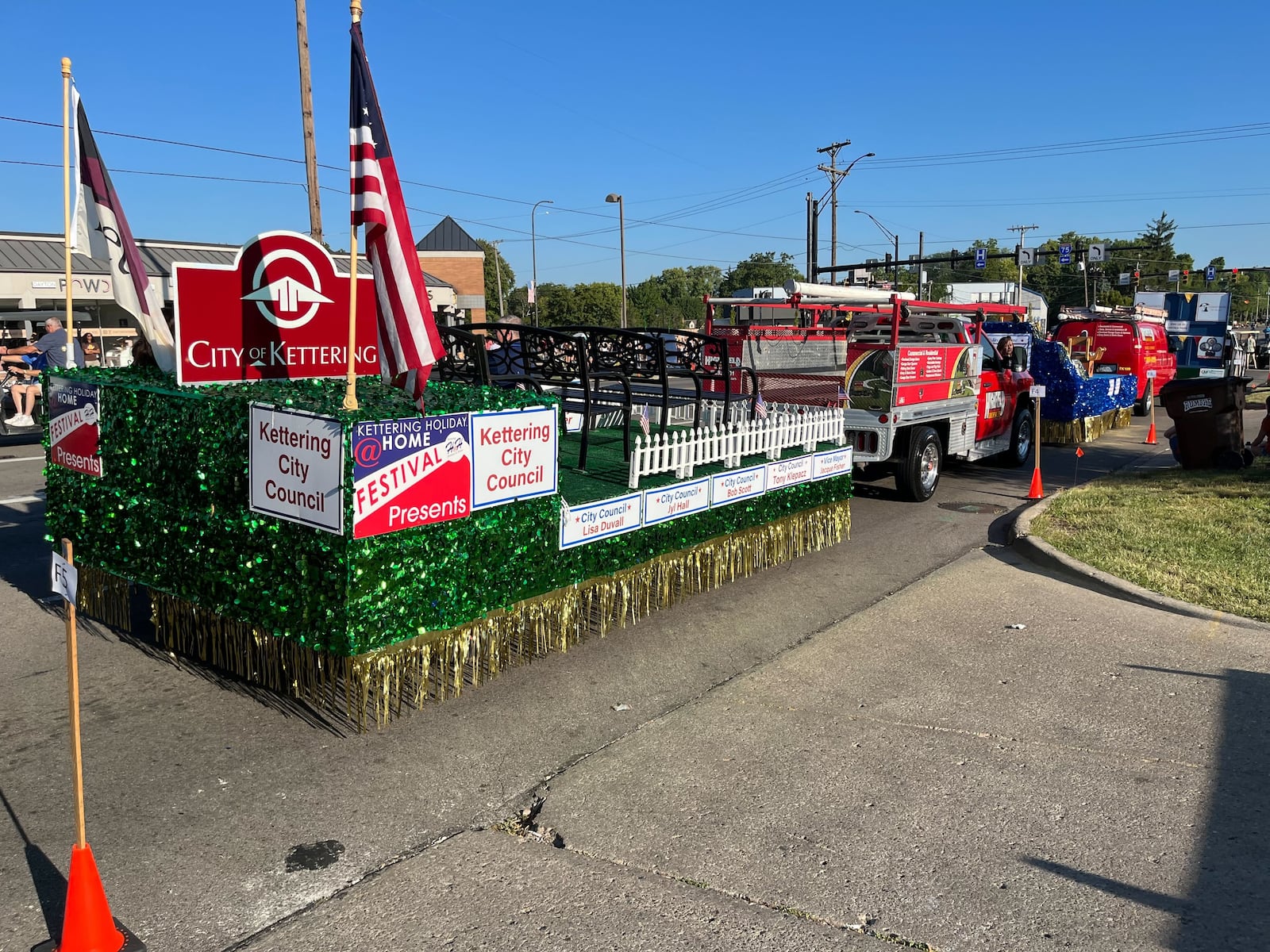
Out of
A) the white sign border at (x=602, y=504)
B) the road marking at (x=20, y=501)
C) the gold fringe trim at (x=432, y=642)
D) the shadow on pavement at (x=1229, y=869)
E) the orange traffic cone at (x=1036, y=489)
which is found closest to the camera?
the shadow on pavement at (x=1229, y=869)

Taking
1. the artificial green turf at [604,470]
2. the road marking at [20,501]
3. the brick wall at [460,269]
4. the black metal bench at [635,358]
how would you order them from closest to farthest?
the artificial green turf at [604,470], the black metal bench at [635,358], the road marking at [20,501], the brick wall at [460,269]

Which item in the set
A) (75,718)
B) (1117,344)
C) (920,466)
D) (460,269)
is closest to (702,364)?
(920,466)

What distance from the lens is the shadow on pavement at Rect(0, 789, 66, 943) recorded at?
3.31 metres

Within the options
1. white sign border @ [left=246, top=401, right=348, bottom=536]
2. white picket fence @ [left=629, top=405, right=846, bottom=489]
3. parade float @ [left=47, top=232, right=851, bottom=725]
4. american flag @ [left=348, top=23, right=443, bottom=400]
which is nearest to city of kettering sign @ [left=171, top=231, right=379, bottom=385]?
parade float @ [left=47, top=232, right=851, bottom=725]

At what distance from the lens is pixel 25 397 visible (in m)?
16.3

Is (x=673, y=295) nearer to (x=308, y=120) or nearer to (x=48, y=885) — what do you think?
(x=308, y=120)

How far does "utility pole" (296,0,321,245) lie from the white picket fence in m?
12.3

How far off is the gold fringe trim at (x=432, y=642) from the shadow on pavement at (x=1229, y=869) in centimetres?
283

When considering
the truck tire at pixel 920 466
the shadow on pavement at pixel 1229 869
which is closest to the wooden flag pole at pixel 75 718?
the shadow on pavement at pixel 1229 869

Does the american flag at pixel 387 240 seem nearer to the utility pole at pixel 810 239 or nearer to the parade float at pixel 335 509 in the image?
the parade float at pixel 335 509

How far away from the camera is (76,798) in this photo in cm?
318

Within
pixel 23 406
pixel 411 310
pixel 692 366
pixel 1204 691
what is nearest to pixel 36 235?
pixel 23 406

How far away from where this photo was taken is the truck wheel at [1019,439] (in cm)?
1413

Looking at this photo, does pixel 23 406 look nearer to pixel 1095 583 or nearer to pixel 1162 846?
pixel 1095 583
